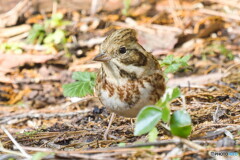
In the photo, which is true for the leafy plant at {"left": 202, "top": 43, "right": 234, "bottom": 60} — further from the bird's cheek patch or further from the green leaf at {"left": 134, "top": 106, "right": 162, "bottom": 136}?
the green leaf at {"left": 134, "top": 106, "right": 162, "bottom": 136}

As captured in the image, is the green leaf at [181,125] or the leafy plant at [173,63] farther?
the leafy plant at [173,63]

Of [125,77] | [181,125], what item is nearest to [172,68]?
[125,77]

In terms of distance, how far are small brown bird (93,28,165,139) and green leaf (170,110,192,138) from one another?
0.60 metres

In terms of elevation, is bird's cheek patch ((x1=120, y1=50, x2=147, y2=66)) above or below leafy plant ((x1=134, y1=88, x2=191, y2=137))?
above

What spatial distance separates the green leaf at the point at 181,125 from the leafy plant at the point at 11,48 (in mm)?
4445

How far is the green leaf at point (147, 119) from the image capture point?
2.92 meters

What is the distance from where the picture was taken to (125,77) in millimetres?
3549

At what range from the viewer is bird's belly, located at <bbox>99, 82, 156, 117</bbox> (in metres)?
3.53

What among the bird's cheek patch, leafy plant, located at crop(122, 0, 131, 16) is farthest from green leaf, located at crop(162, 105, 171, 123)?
leafy plant, located at crop(122, 0, 131, 16)

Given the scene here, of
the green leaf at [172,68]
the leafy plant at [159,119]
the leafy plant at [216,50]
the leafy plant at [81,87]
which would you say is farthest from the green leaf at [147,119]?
the leafy plant at [216,50]

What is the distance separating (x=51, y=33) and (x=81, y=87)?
2.82 metres

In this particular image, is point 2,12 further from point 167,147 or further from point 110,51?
point 167,147

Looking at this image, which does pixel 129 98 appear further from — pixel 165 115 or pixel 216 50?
pixel 216 50

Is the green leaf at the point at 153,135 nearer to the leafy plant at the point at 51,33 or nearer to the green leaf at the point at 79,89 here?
the green leaf at the point at 79,89
